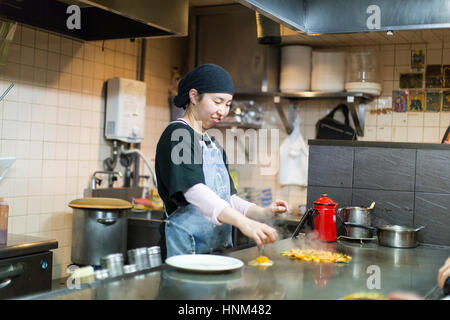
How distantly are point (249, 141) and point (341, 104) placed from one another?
0.95 meters

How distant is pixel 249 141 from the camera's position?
5.10m

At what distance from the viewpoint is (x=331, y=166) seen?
3020 millimetres

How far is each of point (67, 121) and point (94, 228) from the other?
94 cm

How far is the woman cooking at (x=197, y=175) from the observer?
6.28 feet

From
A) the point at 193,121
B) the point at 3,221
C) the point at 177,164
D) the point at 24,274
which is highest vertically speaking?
the point at 193,121

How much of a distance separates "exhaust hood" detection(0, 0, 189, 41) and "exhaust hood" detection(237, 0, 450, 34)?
0.98m

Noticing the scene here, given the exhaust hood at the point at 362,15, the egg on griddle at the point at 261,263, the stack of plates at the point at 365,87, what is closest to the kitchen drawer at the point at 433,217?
the exhaust hood at the point at 362,15

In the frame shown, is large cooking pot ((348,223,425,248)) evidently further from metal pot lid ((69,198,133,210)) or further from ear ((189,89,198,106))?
metal pot lid ((69,198,133,210))

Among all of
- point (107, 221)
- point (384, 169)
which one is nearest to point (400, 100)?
point (384, 169)

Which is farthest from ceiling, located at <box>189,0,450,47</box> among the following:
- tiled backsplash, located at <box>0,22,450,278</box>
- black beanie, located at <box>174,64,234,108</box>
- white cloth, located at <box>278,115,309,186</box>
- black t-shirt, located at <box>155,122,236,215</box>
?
black t-shirt, located at <box>155,122,236,215</box>

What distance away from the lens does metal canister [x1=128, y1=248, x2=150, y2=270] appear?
1.66 m

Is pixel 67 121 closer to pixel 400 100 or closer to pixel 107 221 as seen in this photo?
pixel 107 221

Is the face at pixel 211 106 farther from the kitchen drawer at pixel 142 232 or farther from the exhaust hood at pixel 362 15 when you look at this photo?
the kitchen drawer at pixel 142 232
